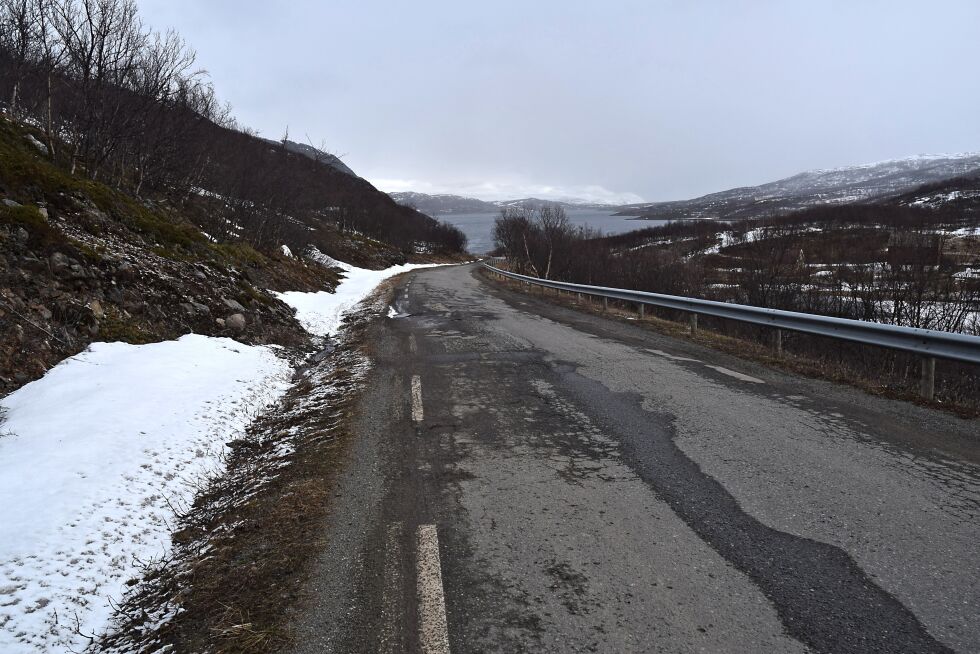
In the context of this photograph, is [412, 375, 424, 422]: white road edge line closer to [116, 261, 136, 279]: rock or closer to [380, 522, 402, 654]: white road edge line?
[380, 522, 402, 654]: white road edge line

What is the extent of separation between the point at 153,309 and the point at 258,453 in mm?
4405

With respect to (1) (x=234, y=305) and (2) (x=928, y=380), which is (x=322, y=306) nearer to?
(1) (x=234, y=305)

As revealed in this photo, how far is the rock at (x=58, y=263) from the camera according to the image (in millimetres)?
6391

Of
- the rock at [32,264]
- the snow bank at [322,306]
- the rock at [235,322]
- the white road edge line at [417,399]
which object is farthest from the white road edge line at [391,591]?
the snow bank at [322,306]

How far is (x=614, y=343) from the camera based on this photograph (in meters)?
9.11

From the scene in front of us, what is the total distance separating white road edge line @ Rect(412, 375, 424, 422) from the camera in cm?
519

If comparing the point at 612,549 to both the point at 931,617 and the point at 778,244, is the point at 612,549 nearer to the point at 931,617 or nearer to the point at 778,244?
the point at 931,617

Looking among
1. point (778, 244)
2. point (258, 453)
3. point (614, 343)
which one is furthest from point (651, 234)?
point (258, 453)

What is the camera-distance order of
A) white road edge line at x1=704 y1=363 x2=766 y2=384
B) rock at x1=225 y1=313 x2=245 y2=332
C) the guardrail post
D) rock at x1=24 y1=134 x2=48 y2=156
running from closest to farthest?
the guardrail post < white road edge line at x1=704 y1=363 x2=766 y2=384 < rock at x1=225 y1=313 x2=245 y2=332 < rock at x1=24 y1=134 x2=48 y2=156

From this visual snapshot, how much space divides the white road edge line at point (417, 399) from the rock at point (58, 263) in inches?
197

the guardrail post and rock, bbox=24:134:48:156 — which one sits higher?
rock, bbox=24:134:48:156

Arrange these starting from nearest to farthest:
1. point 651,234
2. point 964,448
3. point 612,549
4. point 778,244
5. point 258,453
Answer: point 612,549, point 964,448, point 258,453, point 778,244, point 651,234

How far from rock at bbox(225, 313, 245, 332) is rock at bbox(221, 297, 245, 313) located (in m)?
0.23

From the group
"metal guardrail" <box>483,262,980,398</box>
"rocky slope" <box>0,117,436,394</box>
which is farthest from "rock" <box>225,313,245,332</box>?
"metal guardrail" <box>483,262,980,398</box>
